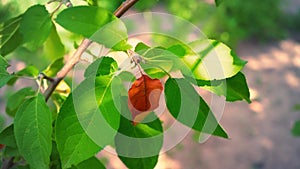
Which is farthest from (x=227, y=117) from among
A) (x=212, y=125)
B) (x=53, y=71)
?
(x=212, y=125)

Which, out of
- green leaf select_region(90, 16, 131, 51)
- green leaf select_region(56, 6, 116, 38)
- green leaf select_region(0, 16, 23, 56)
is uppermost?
green leaf select_region(56, 6, 116, 38)

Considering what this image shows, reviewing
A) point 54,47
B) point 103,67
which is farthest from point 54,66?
point 103,67

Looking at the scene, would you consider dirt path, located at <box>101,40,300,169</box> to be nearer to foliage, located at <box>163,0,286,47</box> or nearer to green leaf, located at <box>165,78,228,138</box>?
foliage, located at <box>163,0,286,47</box>

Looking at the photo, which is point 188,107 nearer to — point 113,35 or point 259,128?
point 113,35

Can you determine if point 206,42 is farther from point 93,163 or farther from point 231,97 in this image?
point 93,163

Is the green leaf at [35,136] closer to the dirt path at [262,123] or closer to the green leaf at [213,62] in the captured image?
the green leaf at [213,62]

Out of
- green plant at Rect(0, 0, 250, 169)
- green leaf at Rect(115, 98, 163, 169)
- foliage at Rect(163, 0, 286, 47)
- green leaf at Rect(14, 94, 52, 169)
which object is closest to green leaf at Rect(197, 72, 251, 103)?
green plant at Rect(0, 0, 250, 169)
